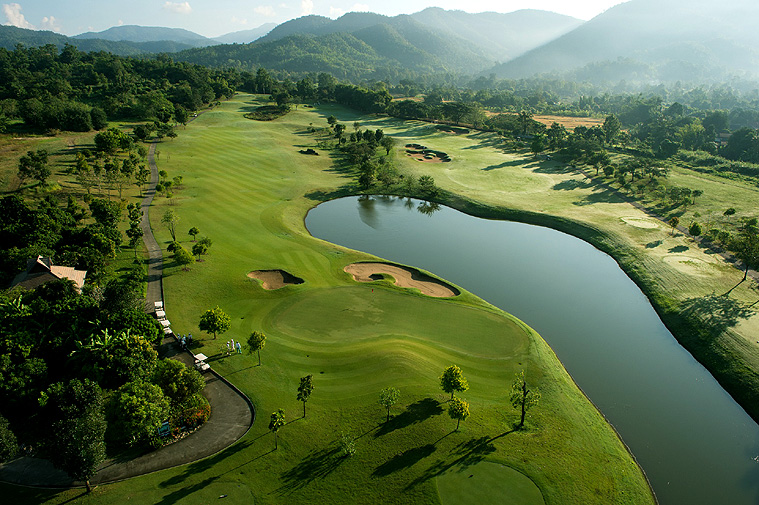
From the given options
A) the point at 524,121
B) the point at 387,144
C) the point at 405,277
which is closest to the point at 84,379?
the point at 405,277

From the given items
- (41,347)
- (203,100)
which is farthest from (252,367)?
(203,100)

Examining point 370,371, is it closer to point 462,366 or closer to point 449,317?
point 462,366

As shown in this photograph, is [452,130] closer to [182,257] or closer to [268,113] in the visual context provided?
[268,113]

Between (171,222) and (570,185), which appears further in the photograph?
(570,185)

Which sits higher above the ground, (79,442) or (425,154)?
(425,154)

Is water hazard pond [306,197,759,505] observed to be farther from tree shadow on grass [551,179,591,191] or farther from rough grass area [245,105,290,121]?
rough grass area [245,105,290,121]

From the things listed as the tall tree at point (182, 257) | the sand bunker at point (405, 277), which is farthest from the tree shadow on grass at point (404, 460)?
the tall tree at point (182, 257)
